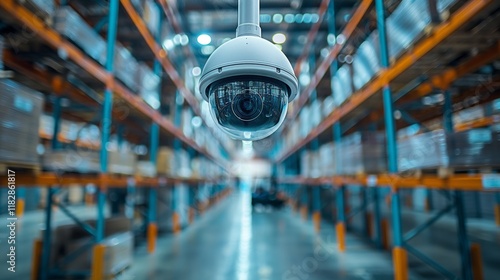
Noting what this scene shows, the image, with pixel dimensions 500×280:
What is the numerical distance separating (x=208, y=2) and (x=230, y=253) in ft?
22.8

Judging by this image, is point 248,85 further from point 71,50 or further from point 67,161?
point 67,161

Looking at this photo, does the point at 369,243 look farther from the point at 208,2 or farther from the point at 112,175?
the point at 208,2

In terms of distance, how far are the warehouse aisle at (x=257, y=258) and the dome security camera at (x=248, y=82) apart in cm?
303

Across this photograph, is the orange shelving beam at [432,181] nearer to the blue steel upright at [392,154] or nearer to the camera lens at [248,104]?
the blue steel upright at [392,154]

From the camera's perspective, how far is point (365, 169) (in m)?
4.33

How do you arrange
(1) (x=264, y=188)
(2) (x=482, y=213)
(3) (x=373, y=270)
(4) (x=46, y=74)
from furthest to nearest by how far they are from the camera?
(1) (x=264, y=188)
(2) (x=482, y=213)
(3) (x=373, y=270)
(4) (x=46, y=74)

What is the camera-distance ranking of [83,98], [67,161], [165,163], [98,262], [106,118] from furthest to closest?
[165,163]
[83,98]
[106,118]
[98,262]
[67,161]

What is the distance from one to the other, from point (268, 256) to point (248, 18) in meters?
4.26

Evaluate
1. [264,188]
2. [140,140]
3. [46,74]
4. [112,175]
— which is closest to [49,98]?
[46,74]

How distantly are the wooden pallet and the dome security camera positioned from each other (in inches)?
71.1

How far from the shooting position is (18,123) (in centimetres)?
229

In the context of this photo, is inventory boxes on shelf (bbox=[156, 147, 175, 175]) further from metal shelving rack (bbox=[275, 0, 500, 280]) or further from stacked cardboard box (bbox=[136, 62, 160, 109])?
metal shelving rack (bbox=[275, 0, 500, 280])

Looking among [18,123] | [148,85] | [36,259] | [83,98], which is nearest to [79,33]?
[83,98]

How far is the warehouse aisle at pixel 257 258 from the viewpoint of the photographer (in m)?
3.88
